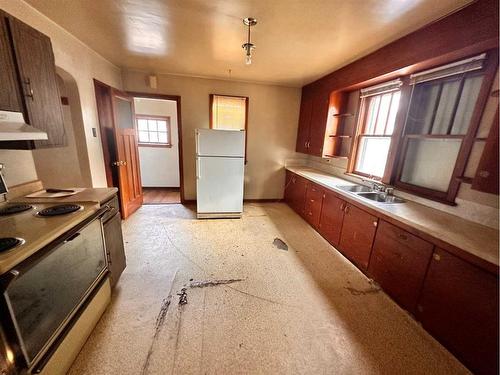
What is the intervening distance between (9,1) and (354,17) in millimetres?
2802

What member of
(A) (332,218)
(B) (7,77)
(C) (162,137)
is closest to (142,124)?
(C) (162,137)

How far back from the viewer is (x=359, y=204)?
2.21m

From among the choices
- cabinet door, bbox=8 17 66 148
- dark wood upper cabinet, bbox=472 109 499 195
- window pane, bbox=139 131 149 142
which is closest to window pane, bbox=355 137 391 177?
dark wood upper cabinet, bbox=472 109 499 195

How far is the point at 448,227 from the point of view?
5.04 feet

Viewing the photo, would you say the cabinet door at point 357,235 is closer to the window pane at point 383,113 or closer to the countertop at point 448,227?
the countertop at point 448,227

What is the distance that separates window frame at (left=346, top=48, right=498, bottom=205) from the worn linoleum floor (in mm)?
1100

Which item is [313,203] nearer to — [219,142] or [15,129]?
[219,142]

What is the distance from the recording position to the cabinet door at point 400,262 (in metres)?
1.58

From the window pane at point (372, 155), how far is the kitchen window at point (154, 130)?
4226mm

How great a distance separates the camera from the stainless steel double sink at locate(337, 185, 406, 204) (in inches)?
89.0

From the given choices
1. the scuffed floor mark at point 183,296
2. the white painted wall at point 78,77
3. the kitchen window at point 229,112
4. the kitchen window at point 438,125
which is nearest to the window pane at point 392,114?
the kitchen window at point 438,125

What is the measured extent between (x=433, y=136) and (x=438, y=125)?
0.51 feet

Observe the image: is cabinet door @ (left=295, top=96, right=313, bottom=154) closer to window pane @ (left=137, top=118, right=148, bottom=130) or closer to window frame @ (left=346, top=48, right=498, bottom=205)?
window frame @ (left=346, top=48, right=498, bottom=205)

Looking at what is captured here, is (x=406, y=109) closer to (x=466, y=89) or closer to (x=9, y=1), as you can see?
(x=466, y=89)
